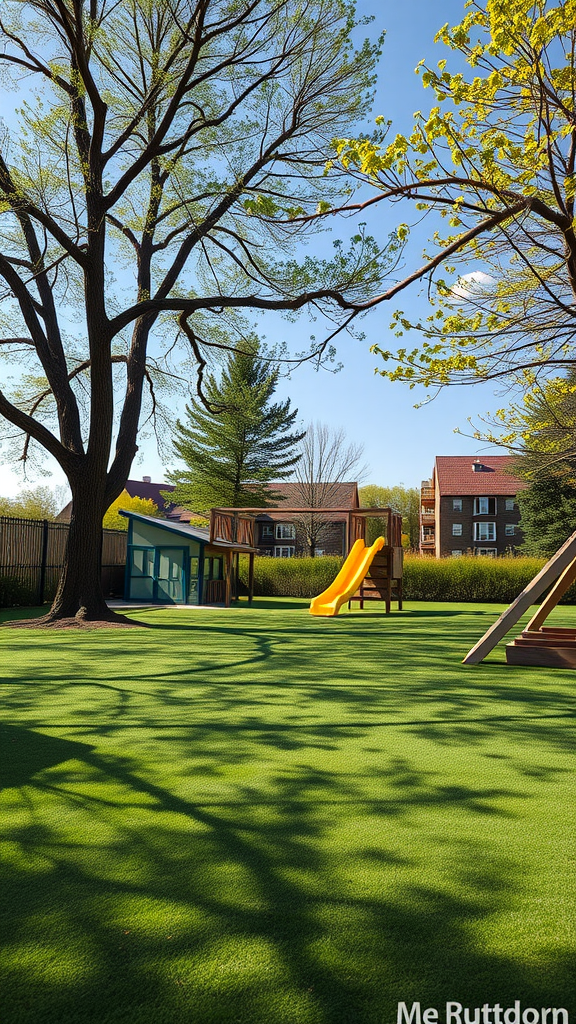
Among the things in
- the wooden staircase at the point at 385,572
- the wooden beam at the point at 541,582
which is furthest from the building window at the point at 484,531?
the wooden beam at the point at 541,582

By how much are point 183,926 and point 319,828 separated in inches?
38.2

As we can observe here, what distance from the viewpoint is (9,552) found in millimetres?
17391

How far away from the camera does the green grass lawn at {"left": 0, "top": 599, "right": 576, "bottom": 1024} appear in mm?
1892

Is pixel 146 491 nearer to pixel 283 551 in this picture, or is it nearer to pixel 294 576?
pixel 283 551

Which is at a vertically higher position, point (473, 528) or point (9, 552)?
point (473, 528)

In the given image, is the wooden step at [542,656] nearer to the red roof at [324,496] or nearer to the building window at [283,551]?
the red roof at [324,496]

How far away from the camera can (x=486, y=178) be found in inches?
259

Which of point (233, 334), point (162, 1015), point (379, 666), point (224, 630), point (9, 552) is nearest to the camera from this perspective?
point (162, 1015)

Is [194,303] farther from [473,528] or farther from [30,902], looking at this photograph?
[473,528]

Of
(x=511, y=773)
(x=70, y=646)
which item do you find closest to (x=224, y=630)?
(x=70, y=646)

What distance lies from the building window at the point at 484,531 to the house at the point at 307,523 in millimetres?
8452

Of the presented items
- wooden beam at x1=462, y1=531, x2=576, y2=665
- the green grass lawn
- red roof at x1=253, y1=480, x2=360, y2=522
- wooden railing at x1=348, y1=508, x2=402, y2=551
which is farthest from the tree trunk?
red roof at x1=253, y1=480, x2=360, y2=522

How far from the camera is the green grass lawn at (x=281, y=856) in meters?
1.89

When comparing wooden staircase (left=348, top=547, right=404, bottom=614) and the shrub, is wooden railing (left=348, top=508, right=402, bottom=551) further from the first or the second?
the shrub
